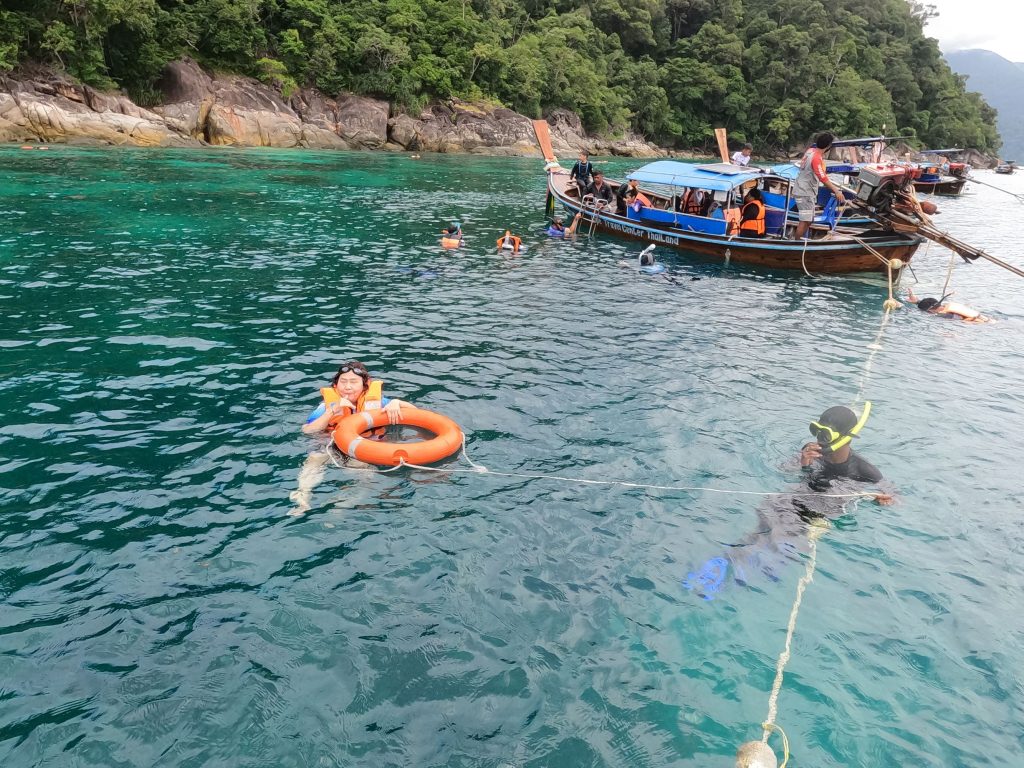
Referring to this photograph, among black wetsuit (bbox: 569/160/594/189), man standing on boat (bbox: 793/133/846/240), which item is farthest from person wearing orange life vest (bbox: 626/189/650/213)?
man standing on boat (bbox: 793/133/846/240)

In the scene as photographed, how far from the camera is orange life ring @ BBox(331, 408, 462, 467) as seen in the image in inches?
288

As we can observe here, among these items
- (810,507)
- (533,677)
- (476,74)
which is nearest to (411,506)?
(533,677)

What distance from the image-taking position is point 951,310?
15828 mm

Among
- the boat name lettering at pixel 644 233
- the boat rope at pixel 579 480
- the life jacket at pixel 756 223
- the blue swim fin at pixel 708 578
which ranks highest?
the life jacket at pixel 756 223

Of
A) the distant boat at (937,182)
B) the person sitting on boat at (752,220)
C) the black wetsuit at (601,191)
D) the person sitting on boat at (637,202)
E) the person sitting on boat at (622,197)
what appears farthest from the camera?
the distant boat at (937,182)

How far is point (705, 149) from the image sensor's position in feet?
276

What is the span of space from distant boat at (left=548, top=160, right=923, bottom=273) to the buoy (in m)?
17.0

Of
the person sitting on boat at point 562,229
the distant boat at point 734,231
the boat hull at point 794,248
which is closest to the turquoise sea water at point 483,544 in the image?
the boat hull at point 794,248

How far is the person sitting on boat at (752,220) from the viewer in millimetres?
19797

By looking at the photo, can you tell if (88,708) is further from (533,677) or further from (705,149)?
(705,149)

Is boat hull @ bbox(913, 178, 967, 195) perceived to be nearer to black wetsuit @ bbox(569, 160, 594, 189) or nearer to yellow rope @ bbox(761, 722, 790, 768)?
black wetsuit @ bbox(569, 160, 594, 189)

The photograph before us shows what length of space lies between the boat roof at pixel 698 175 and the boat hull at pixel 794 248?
1.48 m

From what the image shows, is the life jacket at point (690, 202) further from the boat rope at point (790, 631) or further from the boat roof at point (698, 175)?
the boat rope at point (790, 631)

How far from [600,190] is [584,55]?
58.3 meters
